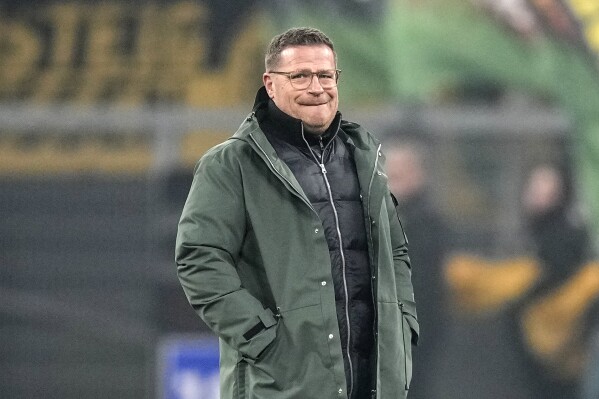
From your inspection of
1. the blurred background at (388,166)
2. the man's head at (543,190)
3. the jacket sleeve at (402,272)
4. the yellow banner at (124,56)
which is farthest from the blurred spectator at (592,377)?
the jacket sleeve at (402,272)

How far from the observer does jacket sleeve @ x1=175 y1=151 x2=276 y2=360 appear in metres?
3.38

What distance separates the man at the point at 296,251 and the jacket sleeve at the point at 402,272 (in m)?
0.09

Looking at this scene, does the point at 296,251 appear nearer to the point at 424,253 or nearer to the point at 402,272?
the point at 402,272

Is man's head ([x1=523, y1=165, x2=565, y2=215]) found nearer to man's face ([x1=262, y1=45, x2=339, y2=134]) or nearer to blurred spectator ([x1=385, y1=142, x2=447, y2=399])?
blurred spectator ([x1=385, y1=142, x2=447, y2=399])

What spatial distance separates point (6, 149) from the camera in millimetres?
7418

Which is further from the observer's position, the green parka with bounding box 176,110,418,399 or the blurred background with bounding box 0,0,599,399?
the blurred background with bounding box 0,0,599,399

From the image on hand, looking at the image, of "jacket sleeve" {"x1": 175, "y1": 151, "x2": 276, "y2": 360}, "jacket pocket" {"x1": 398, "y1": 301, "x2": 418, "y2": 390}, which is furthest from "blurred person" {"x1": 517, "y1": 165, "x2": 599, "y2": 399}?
"jacket sleeve" {"x1": 175, "y1": 151, "x2": 276, "y2": 360}

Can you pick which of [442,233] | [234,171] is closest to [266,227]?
[234,171]

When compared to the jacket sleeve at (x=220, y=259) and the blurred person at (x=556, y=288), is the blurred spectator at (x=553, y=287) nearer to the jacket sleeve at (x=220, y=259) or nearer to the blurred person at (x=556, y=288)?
the blurred person at (x=556, y=288)

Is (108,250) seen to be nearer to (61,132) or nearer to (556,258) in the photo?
(61,132)

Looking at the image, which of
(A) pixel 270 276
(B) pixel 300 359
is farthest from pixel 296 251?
(B) pixel 300 359

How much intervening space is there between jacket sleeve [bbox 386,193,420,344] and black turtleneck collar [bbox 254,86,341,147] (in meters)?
Answer: 0.25

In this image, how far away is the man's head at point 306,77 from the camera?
3.53m

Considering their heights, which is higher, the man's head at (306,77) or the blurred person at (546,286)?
the man's head at (306,77)
